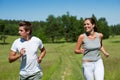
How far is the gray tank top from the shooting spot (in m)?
8.24

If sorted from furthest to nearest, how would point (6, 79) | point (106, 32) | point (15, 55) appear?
point (106, 32), point (6, 79), point (15, 55)

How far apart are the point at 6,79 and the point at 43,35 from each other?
120m

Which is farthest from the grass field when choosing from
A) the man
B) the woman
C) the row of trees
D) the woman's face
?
the row of trees

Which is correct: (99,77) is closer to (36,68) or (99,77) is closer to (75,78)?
(36,68)

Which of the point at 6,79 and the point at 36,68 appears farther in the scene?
the point at 6,79

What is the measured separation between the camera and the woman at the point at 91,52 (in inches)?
325

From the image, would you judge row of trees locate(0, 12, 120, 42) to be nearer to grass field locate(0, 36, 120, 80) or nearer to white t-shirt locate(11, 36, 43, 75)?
grass field locate(0, 36, 120, 80)

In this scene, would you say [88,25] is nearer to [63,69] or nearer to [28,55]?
→ [28,55]

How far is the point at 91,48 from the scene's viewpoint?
827 cm

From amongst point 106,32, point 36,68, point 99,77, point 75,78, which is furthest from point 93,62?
point 106,32

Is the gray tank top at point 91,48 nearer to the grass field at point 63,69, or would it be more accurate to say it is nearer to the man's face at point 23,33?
the man's face at point 23,33

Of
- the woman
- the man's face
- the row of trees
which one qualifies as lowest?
the row of trees

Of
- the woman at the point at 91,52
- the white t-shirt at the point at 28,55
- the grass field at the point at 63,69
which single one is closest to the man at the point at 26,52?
the white t-shirt at the point at 28,55

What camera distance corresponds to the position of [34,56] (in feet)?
23.4
